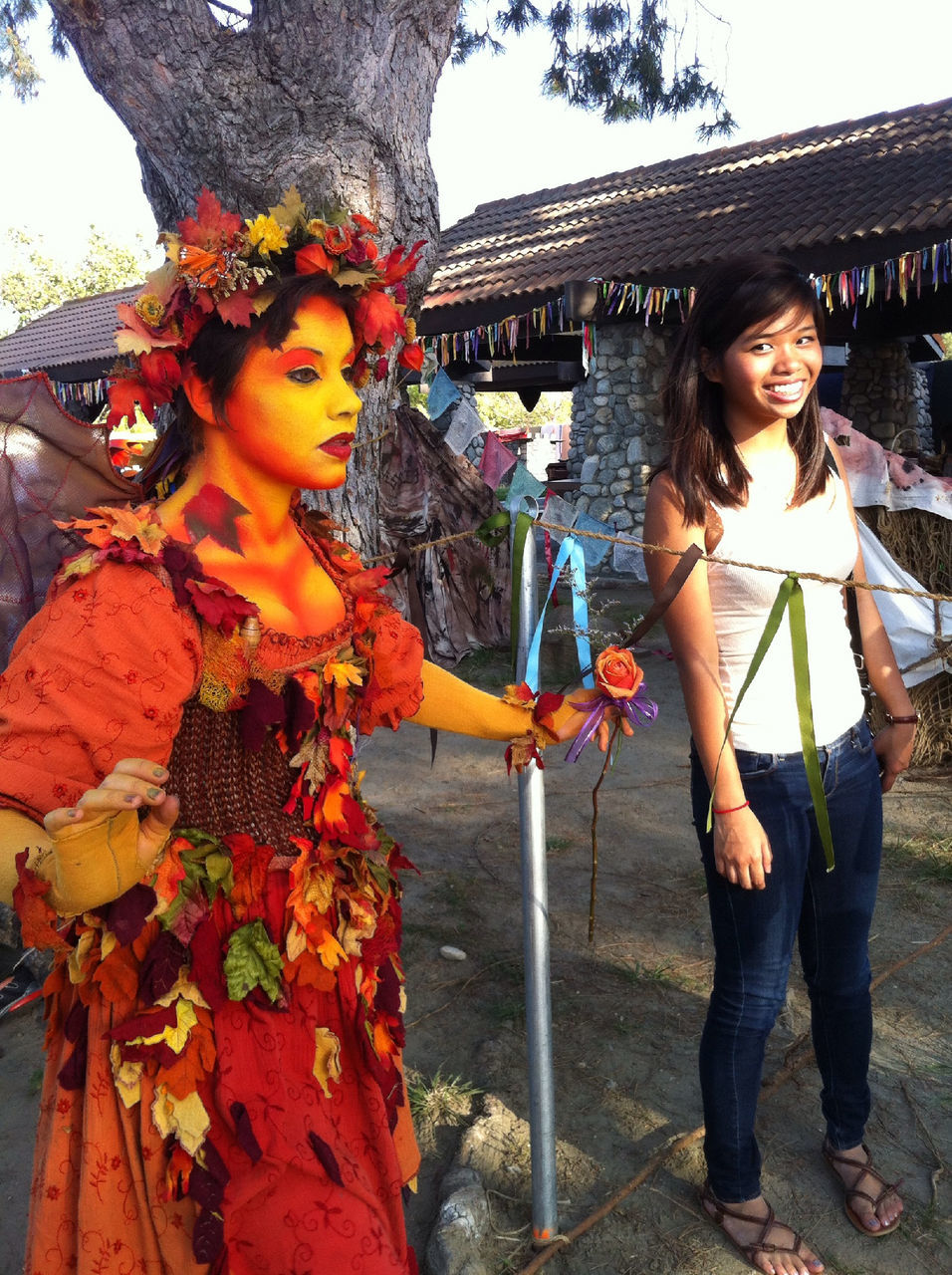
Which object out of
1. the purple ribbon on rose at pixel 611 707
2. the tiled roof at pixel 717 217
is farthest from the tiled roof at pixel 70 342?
the purple ribbon on rose at pixel 611 707

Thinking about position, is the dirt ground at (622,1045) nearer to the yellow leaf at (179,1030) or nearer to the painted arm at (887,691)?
the painted arm at (887,691)

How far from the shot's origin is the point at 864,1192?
2148mm

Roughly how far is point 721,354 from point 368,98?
5.47 ft

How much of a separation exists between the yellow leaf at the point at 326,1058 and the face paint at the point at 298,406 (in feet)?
2.50

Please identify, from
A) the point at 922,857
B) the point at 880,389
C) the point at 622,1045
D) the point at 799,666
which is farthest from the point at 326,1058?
the point at 880,389

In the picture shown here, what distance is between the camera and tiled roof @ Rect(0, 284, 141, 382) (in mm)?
14414

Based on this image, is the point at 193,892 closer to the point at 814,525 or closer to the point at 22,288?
the point at 814,525

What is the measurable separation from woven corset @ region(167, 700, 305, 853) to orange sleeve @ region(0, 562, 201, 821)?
10 centimetres

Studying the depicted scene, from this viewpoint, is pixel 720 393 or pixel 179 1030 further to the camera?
pixel 720 393

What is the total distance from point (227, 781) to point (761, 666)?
935 mm

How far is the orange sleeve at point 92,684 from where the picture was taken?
116cm

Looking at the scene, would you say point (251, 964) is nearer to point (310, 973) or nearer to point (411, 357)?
point (310, 973)

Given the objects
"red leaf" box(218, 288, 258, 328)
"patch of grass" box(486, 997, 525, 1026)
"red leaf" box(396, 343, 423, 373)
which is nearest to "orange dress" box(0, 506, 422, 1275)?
"red leaf" box(218, 288, 258, 328)

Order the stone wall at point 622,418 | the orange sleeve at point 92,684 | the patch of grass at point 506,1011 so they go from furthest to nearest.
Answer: the stone wall at point 622,418 < the patch of grass at point 506,1011 < the orange sleeve at point 92,684
